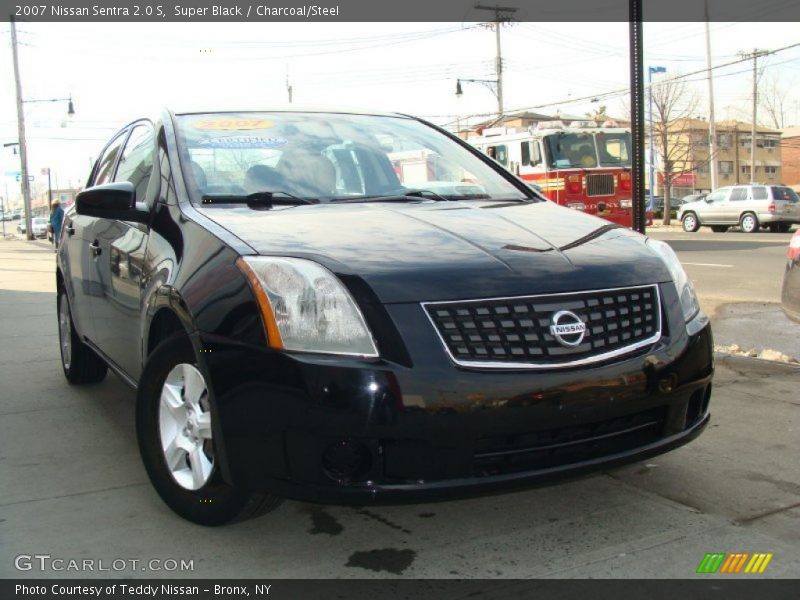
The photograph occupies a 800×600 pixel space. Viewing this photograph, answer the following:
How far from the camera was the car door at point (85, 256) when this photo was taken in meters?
4.53

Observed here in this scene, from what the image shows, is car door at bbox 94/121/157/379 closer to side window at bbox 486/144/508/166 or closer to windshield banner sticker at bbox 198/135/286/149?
windshield banner sticker at bbox 198/135/286/149

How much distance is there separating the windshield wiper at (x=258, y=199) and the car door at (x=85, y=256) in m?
1.20

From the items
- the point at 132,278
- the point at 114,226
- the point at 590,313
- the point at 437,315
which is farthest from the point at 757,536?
the point at 114,226

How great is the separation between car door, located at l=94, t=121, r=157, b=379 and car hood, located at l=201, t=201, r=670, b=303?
2.01 ft

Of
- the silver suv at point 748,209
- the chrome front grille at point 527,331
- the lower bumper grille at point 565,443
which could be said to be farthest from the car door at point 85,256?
the silver suv at point 748,209

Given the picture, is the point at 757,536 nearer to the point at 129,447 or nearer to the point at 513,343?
the point at 513,343

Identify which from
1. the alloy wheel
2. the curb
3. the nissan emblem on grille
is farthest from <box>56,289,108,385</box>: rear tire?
the curb

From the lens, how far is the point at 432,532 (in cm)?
307

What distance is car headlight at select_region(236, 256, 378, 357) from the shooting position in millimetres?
2553

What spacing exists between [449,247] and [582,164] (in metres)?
17.4

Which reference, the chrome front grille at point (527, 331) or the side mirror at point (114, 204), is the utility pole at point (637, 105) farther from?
the side mirror at point (114, 204)

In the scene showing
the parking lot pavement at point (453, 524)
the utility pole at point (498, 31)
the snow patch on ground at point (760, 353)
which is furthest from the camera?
the utility pole at point (498, 31)

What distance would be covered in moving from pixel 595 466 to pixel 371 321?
87cm

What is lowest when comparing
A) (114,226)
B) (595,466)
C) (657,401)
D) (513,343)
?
(595,466)
